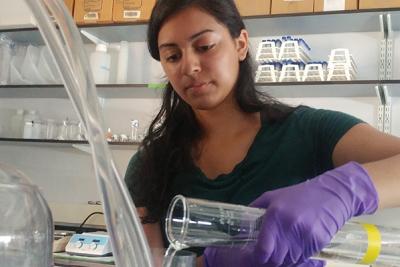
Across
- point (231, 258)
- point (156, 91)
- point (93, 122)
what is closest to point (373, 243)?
point (231, 258)

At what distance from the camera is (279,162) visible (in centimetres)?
96

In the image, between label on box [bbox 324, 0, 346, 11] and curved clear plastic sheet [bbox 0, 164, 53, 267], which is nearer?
curved clear plastic sheet [bbox 0, 164, 53, 267]

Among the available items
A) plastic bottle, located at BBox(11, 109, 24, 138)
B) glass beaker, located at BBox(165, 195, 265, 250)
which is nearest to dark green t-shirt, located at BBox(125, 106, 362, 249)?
glass beaker, located at BBox(165, 195, 265, 250)

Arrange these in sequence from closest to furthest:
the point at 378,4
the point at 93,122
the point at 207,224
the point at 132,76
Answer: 1. the point at 93,122
2. the point at 207,224
3. the point at 378,4
4. the point at 132,76

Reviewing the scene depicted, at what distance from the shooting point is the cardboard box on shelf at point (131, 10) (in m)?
2.35

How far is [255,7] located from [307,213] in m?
1.70

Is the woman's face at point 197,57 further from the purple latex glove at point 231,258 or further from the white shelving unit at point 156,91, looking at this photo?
the white shelving unit at point 156,91

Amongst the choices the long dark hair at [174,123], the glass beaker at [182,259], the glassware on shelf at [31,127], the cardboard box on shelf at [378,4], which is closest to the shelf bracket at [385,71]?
the cardboard box on shelf at [378,4]

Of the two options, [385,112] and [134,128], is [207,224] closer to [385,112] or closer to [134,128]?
[385,112]

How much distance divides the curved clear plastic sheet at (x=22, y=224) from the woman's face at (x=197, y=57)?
0.39 metres


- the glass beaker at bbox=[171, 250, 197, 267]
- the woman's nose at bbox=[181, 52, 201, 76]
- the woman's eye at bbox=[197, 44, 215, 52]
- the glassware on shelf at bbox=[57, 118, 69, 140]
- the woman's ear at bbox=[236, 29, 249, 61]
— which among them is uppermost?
the woman's ear at bbox=[236, 29, 249, 61]

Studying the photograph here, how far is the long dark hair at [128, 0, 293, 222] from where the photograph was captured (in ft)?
3.27

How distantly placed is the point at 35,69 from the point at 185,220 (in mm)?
2374

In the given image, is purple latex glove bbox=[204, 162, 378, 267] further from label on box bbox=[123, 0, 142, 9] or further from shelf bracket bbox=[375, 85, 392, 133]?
label on box bbox=[123, 0, 142, 9]
